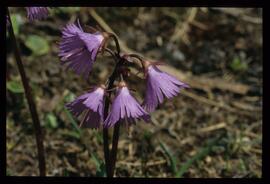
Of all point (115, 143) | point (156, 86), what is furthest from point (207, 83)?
point (156, 86)

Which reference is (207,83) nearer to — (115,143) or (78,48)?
(115,143)

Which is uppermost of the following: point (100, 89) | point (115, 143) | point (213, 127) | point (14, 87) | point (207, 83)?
point (207, 83)

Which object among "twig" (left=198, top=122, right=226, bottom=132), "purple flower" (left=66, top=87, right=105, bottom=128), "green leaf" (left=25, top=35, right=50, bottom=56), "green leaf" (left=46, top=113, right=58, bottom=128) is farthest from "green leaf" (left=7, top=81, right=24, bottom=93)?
"purple flower" (left=66, top=87, right=105, bottom=128)

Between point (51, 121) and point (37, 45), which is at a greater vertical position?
point (37, 45)

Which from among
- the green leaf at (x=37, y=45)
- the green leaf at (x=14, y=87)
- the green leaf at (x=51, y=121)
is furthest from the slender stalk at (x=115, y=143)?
the green leaf at (x=37, y=45)

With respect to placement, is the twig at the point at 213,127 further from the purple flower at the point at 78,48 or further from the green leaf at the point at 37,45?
the purple flower at the point at 78,48

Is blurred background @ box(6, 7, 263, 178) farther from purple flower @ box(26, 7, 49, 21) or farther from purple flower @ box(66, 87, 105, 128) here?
purple flower @ box(26, 7, 49, 21)
